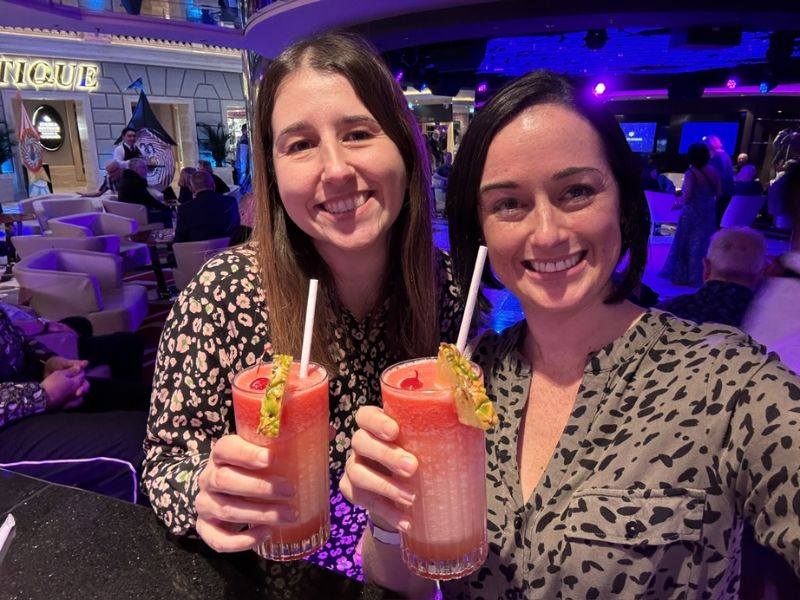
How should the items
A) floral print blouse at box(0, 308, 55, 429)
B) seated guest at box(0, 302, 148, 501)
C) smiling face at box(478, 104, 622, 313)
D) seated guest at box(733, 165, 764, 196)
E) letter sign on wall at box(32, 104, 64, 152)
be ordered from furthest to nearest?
letter sign on wall at box(32, 104, 64, 152)
seated guest at box(733, 165, 764, 196)
floral print blouse at box(0, 308, 55, 429)
seated guest at box(0, 302, 148, 501)
smiling face at box(478, 104, 622, 313)

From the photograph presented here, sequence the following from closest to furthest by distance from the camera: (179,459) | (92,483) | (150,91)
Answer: (179,459), (92,483), (150,91)

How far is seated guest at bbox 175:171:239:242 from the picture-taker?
21.4 feet

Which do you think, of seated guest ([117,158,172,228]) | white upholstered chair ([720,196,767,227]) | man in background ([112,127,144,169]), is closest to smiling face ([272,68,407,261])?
white upholstered chair ([720,196,767,227])

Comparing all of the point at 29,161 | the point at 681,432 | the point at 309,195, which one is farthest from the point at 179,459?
the point at 29,161

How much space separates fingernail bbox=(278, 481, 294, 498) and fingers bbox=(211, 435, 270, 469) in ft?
0.17

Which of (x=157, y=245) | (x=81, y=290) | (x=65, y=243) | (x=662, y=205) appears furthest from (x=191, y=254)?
(x=662, y=205)

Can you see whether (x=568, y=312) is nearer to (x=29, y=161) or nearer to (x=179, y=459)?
(x=179, y=459)

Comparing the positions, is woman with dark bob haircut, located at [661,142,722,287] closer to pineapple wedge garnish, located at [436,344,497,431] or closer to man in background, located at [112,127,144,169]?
pineapple wedge garnish, located at [436,344,497,431]

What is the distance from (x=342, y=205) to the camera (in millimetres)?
1229

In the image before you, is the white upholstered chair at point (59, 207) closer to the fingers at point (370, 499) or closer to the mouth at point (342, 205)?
the mouth at point (342, 205)

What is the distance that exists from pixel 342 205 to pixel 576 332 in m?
0.55

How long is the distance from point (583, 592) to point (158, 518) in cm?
78

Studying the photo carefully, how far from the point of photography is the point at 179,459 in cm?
119

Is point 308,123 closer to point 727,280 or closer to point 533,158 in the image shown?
point 533,158
